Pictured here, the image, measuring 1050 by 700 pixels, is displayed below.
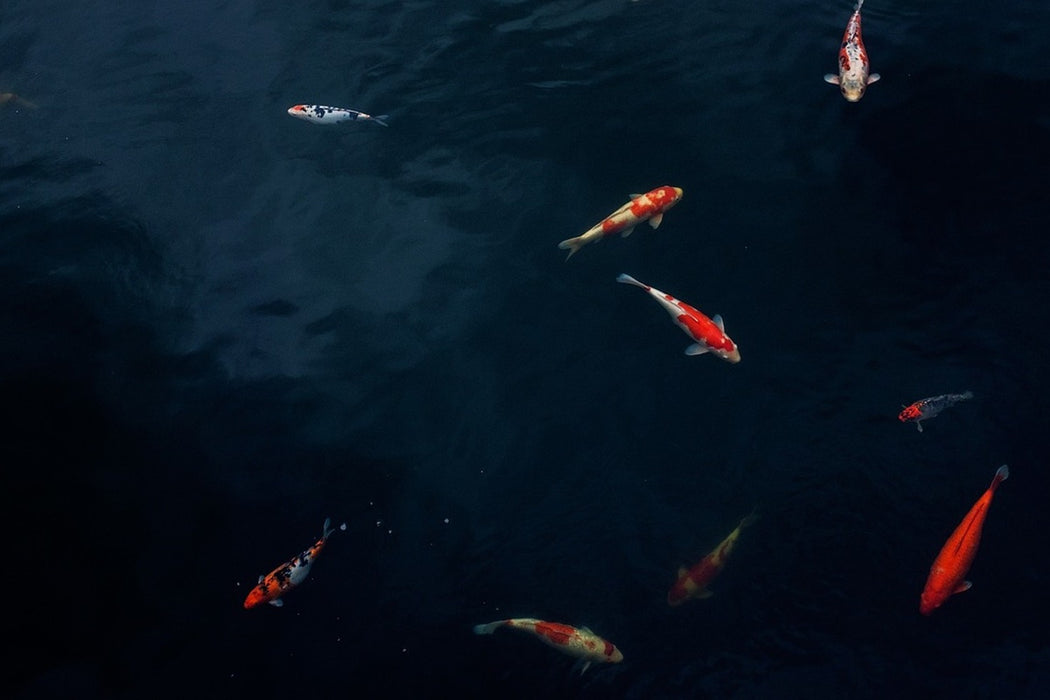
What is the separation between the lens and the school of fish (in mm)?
6426

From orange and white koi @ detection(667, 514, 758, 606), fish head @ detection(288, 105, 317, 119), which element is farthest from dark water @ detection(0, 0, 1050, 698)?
fish head @ detection(288, 105, 317, 119)

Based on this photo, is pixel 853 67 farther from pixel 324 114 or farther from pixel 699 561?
pixel 324 114

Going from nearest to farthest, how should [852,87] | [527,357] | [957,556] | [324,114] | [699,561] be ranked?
[957,556] → [699,561] → [527,357] → [852,87] → [324,114]

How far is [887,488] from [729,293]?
2640mm

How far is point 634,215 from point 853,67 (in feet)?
10.3

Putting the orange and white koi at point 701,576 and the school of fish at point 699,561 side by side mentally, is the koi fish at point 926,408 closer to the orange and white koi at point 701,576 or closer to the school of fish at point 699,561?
the school of fish at point 699,561

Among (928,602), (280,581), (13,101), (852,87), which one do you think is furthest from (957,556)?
(13,101)

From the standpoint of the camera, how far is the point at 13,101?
1069 cm

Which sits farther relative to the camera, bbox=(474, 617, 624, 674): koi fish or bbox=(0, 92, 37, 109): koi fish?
bbox=(0, 92, 37, 109): koi fish

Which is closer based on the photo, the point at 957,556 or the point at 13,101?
the point at 957,556

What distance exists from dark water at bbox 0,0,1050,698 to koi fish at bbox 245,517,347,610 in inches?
10.5

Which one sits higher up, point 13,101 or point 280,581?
point 13,101

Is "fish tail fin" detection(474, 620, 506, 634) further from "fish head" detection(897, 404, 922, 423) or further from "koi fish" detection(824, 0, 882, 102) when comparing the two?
"koi fish" detection(824, 0, 882, 102)

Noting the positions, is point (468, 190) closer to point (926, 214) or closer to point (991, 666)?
point (926, 214)
